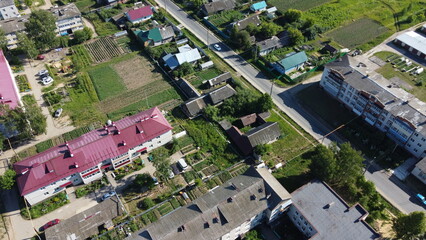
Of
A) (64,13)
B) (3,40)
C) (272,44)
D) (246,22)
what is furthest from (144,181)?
(64,13)

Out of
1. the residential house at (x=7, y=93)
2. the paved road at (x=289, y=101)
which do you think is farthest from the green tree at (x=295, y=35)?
the residential house at (x=7, y=93)

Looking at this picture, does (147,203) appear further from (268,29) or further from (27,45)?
(268,29)

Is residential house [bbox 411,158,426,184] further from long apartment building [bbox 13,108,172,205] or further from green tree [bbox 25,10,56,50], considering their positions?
green tree [bbox 25,10,56,50]

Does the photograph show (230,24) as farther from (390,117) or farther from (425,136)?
(425,136)

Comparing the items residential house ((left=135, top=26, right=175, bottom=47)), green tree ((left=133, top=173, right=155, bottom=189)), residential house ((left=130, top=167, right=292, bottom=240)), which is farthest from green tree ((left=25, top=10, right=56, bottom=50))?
residential house ((left=130, top=167, right=292, bottom=240))

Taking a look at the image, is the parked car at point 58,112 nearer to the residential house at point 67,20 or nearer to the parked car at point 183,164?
the parked car at point 183,164
